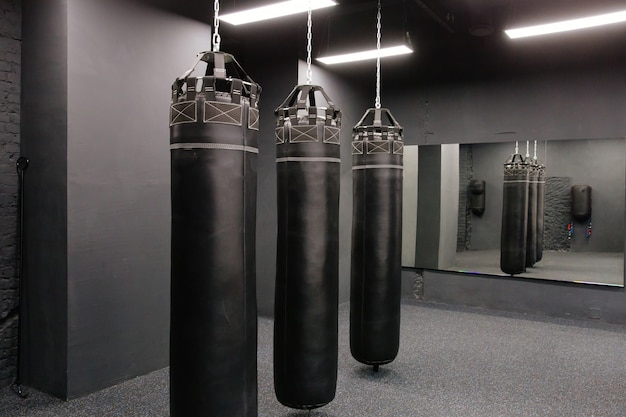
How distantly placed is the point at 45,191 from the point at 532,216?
4.84 metres

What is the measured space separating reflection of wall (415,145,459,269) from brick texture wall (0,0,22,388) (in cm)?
436

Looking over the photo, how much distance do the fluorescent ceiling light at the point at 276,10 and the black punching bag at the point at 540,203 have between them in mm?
3200

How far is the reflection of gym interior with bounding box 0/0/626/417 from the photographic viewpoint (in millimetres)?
1908

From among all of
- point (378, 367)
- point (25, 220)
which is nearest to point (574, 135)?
point (378, 367)

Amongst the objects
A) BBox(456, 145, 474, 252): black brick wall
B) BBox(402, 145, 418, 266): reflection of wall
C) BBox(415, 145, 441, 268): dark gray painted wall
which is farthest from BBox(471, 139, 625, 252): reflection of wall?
BBox(402, 145, 418, 266): reflection of wall

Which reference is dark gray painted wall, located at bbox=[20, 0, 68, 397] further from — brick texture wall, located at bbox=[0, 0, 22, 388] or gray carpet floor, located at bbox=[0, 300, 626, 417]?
gray carpet floor, located at bbox=[0, 300, 626, 417]

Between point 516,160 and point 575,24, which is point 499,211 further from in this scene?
point 575,24

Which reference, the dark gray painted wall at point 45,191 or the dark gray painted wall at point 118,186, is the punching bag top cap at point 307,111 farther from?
the dark gray painted wall at point 45,191

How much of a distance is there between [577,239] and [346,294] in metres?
2.64

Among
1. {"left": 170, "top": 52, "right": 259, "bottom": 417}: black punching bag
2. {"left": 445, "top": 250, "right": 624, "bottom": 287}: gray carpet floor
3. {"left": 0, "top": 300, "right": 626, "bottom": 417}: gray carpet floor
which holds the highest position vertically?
{"left": 170, "top": 52, "right": 259, "bottom": 417}: black punching bag

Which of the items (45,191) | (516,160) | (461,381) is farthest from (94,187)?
(516,160)

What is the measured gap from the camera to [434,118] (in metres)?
6.02

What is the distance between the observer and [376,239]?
3.33 meters

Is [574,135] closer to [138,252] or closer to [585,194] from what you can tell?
[585,194]
